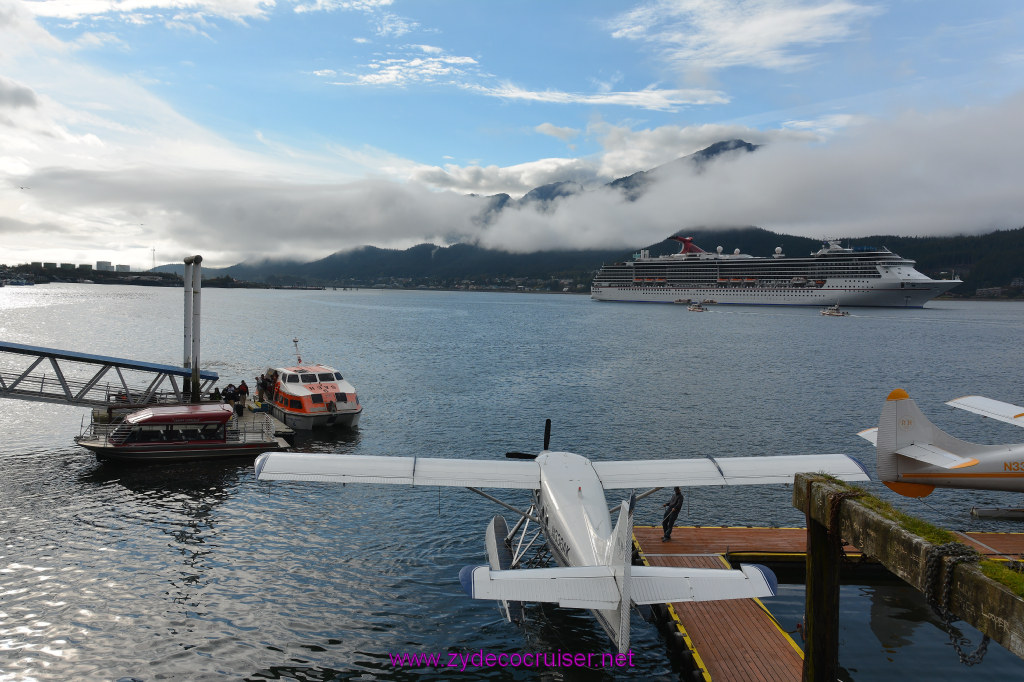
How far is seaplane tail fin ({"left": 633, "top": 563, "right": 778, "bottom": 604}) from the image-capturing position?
1013 cm

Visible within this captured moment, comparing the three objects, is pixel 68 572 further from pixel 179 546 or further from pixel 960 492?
pixel 960 492

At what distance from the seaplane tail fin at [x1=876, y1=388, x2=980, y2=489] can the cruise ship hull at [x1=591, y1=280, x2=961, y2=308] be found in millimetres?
151123

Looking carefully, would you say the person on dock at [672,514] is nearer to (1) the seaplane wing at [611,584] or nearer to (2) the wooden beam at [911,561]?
(1) the seaplane wing at [611,584]

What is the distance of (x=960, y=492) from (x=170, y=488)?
30.5m

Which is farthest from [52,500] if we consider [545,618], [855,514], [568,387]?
[568,387]

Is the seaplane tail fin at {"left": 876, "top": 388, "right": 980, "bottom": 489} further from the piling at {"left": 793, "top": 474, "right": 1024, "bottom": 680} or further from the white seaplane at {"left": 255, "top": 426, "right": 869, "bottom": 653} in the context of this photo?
the piling at {"left": 793, "top": 474, "right": 1024, "bottom": 680}

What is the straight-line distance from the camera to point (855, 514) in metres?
8.41

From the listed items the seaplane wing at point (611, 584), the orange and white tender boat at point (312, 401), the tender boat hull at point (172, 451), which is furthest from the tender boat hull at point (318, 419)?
the seaplane wing at point (611, 584)

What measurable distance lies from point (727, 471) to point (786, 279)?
161821 mm

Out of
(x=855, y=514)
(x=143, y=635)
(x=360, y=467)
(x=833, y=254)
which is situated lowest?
(x=143, y=635)

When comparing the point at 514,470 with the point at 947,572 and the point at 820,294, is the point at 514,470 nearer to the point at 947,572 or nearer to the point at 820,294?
the point at 947,572

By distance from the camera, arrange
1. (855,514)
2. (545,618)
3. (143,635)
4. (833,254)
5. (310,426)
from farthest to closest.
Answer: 1. (833,254)
2. (310,426)
3. (545,618)
4. (143,635)
5. (855,514)

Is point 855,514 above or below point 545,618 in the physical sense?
above

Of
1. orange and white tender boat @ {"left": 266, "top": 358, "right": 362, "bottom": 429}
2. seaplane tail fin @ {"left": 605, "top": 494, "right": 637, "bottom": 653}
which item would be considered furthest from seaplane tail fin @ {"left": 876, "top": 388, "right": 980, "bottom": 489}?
orange and white tender boat @ {"left": 266, "top": 358, "right": 362, "bottom": 429}
